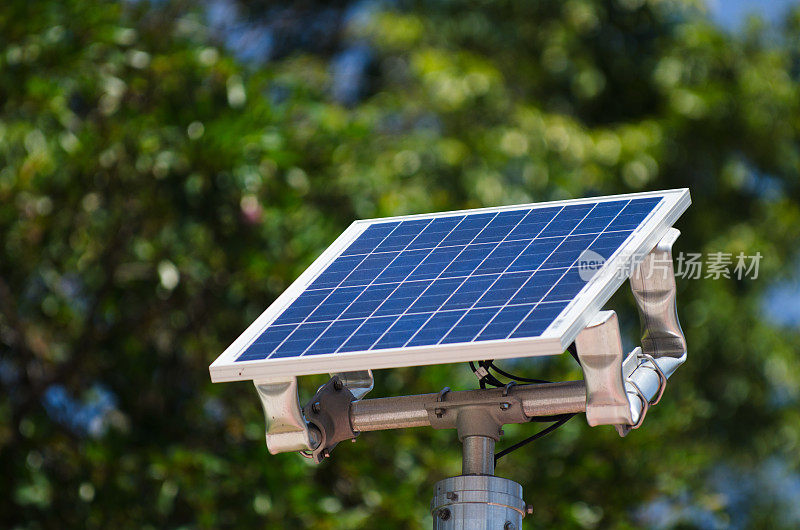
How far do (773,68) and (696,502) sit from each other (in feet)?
22.1

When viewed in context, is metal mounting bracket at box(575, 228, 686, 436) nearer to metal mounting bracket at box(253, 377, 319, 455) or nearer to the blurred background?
metal mounting bracket at box(253, 377, 319, 455)

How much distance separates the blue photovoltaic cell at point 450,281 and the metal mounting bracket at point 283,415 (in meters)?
0.07

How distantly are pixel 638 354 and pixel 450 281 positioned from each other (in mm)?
497

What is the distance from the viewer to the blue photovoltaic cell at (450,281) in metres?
2.61

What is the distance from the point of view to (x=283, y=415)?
2.70m

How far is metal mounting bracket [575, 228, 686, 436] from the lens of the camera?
98.4 inches

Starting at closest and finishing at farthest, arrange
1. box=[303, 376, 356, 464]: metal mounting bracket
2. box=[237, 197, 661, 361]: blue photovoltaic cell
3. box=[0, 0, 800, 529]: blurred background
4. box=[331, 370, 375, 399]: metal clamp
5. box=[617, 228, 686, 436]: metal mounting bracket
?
1. box=[237, 197, 661, 361]: blue photovoltaic cell
2. box=[303, 376, 356, 464]: metal mounting bracket
3. box=[617, 228, 686, 436]: metal mounting bracket
4. box=[331, 370, 375, 399]: metal clamp
5. box=[0, 0, 800, 529]: blurred background

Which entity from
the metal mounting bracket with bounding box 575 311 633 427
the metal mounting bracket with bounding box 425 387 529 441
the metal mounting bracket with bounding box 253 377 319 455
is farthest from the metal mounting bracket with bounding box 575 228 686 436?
the metal mounting bracket with bounding box 253 377 319 455

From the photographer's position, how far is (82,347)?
25.3ft

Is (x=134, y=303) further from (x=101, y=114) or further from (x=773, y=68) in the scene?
(x=773, y=68)

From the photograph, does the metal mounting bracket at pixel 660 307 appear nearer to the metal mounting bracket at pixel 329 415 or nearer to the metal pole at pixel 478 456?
the metal pole at pixel 478 456

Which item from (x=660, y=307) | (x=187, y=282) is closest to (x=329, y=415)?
(x=660, y=307)

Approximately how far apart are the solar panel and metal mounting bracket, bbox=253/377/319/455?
57 millimetres

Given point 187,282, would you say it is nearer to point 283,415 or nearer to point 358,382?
point 358,382
